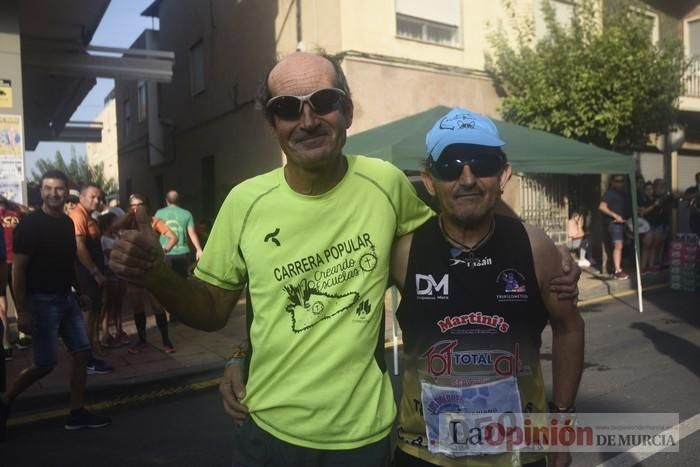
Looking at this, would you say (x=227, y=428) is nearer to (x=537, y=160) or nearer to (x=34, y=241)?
(x=34, y=241)

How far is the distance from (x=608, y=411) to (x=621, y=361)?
1.66 m

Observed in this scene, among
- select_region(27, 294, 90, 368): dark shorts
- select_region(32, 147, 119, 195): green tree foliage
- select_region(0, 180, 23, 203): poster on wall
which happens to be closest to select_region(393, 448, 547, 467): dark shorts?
select_region(27, 294, 90, 368): dark shorts

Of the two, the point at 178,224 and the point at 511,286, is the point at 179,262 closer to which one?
the point at 178,224

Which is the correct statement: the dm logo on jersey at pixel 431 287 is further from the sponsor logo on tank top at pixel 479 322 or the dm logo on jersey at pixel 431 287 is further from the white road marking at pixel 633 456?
the white road marking at pixel 633 456

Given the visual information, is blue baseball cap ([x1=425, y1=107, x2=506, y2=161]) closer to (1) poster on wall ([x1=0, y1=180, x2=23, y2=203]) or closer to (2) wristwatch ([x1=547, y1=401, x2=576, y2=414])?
(2) wristwatch ([x1=547, y1=401, x2=576, y2=414])

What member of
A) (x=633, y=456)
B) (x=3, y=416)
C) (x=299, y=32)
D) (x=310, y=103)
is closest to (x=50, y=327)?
(x=3, y=416)

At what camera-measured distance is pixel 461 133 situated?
1.89m

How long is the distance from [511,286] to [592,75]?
36.1 feet

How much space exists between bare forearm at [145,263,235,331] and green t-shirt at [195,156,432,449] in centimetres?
7

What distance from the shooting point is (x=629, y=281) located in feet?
35.6

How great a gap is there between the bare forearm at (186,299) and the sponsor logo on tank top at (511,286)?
0.84 metres

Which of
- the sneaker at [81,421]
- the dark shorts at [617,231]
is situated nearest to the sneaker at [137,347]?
the sneaker at [81,421]

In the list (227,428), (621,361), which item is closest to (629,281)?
(621,361)

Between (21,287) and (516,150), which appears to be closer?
(21,287)
